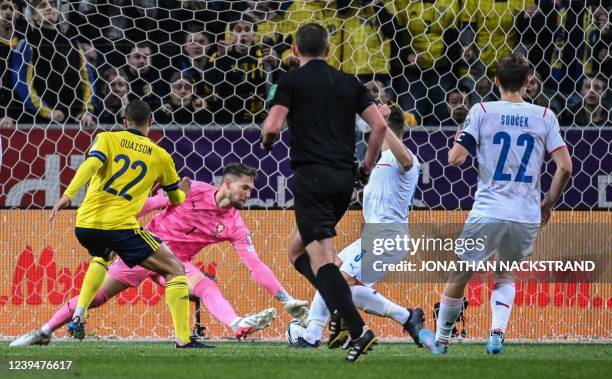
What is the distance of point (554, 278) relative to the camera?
9.95m

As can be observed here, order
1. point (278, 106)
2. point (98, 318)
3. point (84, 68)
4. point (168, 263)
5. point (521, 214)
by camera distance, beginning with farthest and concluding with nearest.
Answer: point (84, 68) < point (98, 318) < point (168, 263) < point (521, 214) < point (278, 106)

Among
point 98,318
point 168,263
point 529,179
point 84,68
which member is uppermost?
point 84,68

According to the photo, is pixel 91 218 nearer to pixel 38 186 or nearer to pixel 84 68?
pixel 38 186

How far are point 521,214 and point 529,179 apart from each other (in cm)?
21

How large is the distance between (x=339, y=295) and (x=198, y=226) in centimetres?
296

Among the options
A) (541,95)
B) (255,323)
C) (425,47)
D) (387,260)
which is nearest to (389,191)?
(387,260)

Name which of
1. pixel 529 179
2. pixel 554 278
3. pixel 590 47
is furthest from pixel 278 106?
pixel 590 47

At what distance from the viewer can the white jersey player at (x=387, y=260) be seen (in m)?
8.12

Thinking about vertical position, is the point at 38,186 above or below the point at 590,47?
below

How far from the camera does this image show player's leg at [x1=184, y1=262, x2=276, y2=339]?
26.5ft

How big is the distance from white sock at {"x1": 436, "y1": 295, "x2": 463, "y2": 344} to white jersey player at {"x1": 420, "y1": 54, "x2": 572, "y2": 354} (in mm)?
145

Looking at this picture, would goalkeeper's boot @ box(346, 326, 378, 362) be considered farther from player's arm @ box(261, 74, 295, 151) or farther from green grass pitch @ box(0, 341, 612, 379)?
player's arm @ box(261, 74, 295, 151)

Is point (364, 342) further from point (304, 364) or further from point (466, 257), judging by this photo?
point (466, 257)

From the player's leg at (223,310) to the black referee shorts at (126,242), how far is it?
87cm
